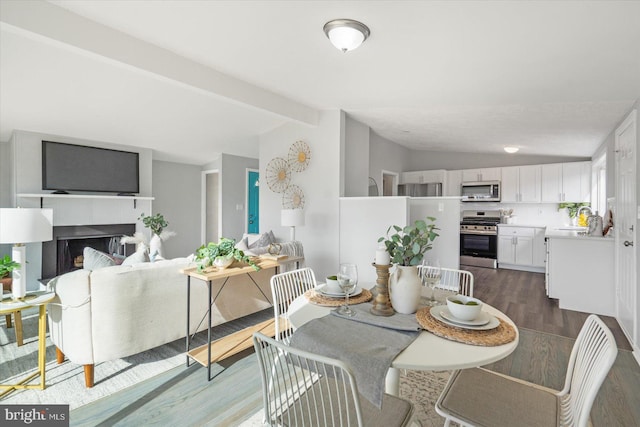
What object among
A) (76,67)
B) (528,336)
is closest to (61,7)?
(76,67)

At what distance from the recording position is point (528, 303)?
4105 mm

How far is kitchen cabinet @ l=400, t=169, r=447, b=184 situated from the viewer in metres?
6.89

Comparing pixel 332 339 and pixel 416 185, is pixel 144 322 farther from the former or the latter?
pixel 416 185

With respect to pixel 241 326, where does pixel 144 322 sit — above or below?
above

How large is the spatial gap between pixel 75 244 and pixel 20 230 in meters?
3.49

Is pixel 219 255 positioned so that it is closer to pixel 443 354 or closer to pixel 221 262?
pixel 221 262

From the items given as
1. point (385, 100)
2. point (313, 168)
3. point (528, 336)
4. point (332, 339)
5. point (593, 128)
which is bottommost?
point (528, 336)

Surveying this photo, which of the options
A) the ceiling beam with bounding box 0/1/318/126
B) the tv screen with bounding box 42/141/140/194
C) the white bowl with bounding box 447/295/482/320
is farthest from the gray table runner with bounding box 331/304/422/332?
the tv screen with bounding box 42/141/140/194

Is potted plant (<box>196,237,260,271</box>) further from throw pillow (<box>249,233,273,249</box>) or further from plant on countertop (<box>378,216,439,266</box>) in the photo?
throw pillow (<box>249,233,273,249</box>)

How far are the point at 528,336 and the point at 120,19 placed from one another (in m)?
4.40

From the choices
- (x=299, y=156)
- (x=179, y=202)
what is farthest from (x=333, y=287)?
(x=179, y=202)

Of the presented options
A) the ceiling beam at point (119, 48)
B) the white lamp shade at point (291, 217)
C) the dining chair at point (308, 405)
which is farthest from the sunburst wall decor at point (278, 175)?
the dining chair at point (308, 405)

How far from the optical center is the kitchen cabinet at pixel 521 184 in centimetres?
596

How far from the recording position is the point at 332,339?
1.30 meters
